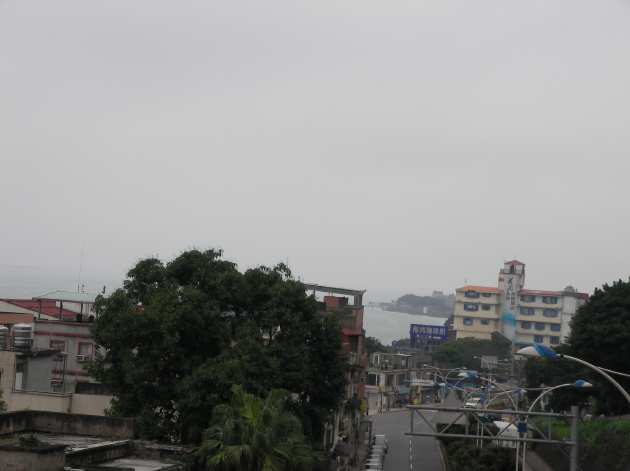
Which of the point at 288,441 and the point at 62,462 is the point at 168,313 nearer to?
the point at 288,441

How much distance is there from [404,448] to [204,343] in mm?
43737

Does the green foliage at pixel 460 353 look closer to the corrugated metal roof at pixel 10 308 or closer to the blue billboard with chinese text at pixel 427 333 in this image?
the blue billboard with chinese text at pixel 427 333

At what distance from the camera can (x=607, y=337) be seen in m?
62.8

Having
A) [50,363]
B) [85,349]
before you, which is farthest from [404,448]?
[50,363]

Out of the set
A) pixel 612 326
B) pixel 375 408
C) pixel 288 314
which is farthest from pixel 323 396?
pixel 375 408

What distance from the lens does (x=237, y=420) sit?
1153 inches

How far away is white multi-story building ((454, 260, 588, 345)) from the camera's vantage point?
570 feet

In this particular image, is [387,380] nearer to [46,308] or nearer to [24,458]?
[46,308]

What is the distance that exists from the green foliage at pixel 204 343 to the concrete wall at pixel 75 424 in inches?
327

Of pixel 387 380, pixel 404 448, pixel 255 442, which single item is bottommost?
pixel 404 448

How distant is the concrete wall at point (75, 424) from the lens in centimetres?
2823

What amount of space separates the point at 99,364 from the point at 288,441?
48.4 feet

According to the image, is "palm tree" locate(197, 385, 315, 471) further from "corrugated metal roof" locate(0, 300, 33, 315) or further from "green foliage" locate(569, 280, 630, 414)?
"corrugated metal roof" locate(0, 300, 33, 315)

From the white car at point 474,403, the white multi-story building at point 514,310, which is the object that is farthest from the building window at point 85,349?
the white multi-story building at point 514,310
